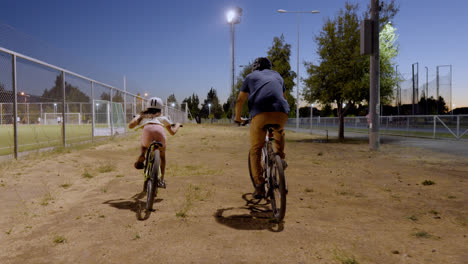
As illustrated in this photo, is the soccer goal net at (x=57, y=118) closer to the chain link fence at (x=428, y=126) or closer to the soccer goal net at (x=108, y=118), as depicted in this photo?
the soccer goal net at (x=108, y=118)

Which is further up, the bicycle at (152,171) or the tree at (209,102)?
the tree at (209,102)

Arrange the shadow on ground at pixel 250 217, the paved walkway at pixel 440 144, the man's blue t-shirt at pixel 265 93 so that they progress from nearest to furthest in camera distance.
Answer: the shadow on ground at pixel 250 217 < the man's blue t-shirt at pixel 265 93 < the paved walkway at pixel 440 144

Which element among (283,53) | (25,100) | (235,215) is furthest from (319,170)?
(283,53)

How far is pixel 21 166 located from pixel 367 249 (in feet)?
23.5

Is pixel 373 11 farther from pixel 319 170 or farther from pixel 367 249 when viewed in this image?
pixel 367 249

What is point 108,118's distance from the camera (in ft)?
50.1

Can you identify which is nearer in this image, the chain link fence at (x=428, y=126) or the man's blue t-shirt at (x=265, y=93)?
the man's blue t-shirt at (x=265, y=93)

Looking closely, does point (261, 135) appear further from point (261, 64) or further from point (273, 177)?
point (261, 64)

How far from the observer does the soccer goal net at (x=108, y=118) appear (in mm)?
13844

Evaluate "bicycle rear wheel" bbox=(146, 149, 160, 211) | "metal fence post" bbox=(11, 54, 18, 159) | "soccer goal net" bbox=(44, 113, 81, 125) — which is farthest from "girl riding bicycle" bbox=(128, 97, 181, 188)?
"soccer goal net" bbox=(44, 113, 81, 125)

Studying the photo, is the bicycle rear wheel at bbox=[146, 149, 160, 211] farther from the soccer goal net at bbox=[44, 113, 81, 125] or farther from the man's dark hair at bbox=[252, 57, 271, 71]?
the soccer goal net at bbox=[44, 113, 81, 125]

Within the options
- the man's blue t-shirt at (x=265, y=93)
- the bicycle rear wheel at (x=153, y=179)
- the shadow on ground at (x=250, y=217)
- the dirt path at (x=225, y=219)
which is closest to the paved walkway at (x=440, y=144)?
the dirt path at (x=225, y=219)

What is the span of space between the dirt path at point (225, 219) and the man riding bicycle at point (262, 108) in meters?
0.71

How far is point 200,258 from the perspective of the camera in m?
Result: 2.61
